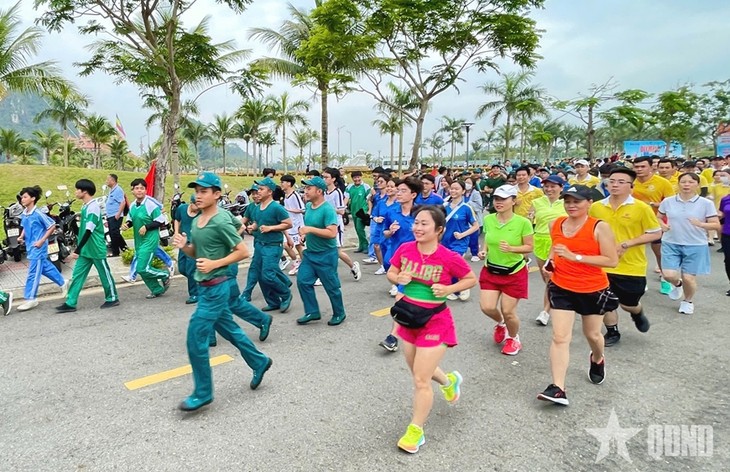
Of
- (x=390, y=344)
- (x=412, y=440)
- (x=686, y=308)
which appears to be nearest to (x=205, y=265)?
(x=412, y=440)

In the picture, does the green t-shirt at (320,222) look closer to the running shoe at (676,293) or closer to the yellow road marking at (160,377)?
the yellow road marking at (160,377)

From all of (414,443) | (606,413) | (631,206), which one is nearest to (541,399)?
(606,413)

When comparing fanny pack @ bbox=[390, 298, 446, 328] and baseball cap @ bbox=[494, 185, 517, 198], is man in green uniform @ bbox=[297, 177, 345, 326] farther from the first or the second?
fanny pack @ bbox=[390, 298, 446, 328]

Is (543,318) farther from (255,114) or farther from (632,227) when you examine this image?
(255,114)

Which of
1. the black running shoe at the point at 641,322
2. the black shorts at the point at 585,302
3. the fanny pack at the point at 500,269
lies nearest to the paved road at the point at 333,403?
the black running shoe at the point at 641,322

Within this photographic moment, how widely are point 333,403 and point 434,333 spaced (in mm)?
1047

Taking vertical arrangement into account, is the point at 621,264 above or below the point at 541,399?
above

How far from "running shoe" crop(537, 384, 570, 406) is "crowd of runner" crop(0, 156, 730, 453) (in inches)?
0.4

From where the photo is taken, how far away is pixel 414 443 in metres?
2.86

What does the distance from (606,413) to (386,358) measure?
181 cm

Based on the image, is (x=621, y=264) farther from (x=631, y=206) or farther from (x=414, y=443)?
(x=414, y=443)

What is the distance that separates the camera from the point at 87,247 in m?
5.82

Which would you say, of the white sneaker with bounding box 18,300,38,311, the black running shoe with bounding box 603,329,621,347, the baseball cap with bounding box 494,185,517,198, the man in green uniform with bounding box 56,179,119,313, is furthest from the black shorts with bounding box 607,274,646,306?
the white sneaker with bounding box 18,300,38,311

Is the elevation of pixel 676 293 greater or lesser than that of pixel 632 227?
lesser
